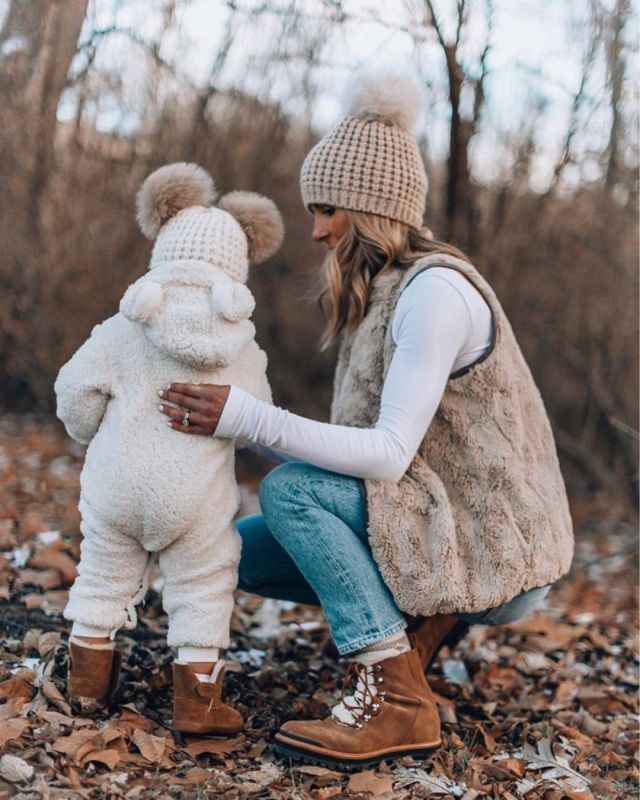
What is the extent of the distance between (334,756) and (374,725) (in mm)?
132

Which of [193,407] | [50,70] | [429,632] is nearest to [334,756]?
[429,632]

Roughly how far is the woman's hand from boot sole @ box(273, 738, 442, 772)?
2.75 feet

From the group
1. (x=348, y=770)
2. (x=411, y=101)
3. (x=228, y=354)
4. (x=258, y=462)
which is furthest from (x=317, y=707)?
(x=258, y=462)

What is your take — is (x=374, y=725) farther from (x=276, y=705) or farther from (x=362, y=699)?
(x=276, y=705)

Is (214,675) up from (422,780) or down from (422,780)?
up

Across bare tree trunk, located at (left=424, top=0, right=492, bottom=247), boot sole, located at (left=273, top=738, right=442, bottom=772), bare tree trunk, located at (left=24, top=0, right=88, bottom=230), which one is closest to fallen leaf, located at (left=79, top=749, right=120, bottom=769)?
boot sole, located at (left=273, top=738, right=442, bottom=772)

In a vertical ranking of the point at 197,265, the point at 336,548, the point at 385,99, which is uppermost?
the point at 385,99

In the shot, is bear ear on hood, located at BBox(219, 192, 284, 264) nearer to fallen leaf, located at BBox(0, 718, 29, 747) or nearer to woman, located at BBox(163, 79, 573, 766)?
woman, located at BBox(163, 79, 573, 766)

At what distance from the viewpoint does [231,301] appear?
2.50 metres

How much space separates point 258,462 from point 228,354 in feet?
13.6

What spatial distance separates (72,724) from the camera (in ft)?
8.00

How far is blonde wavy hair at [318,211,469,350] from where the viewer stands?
2869 mm

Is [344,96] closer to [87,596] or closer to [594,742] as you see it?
[87,596]

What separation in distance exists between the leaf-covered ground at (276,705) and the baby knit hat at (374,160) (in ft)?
5.04
